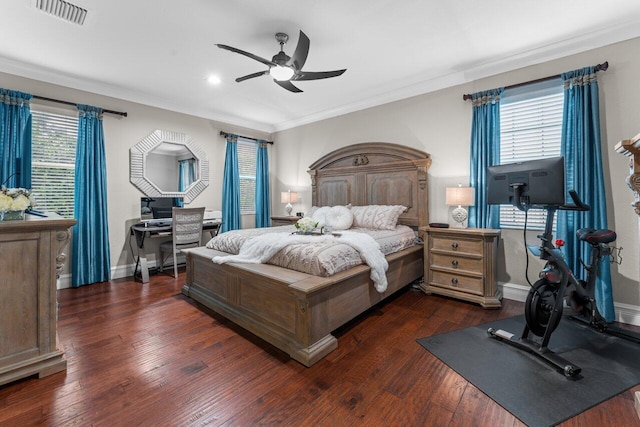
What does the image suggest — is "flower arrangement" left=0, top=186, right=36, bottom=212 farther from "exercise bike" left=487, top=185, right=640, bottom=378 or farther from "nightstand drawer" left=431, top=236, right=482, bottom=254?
"nightstand drawer" left=431, top=236, right=482, bottom=254

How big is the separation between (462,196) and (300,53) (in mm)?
2368

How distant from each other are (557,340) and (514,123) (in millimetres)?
2330

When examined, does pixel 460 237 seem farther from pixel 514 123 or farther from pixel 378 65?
pixel 378 65

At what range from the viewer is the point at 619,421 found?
4.75ft

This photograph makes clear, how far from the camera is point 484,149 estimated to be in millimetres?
3324

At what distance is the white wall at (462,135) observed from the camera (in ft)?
8.64

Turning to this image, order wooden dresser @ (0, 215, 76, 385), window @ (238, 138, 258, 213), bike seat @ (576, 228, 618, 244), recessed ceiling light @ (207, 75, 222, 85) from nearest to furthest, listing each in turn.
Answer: wooden dresser @ (0, 215, 76, 385)
bike seat @ (576, 228, 618, 244)
recessed ceiling light @ (207, 75, 222, 85)
window @ (238, 138, 258, 213)

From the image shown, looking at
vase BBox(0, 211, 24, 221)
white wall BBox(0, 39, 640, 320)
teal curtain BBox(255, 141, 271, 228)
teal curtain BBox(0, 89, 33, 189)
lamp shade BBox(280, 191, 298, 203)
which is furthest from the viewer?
teal curtain BBox(255, 141, 271, 228)

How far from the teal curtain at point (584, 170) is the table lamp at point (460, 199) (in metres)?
0.84

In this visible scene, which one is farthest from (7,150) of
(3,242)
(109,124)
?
(3,242)

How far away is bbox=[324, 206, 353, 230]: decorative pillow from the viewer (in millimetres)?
3865

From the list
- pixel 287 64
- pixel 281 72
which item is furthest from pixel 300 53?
pixel 281 72


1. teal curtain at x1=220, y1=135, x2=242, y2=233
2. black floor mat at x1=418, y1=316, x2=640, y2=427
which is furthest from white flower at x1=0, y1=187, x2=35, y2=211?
teal curtain at x1=220, y1=135, x2=242, y2=233

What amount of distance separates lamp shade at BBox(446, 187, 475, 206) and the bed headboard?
1.71 ft
